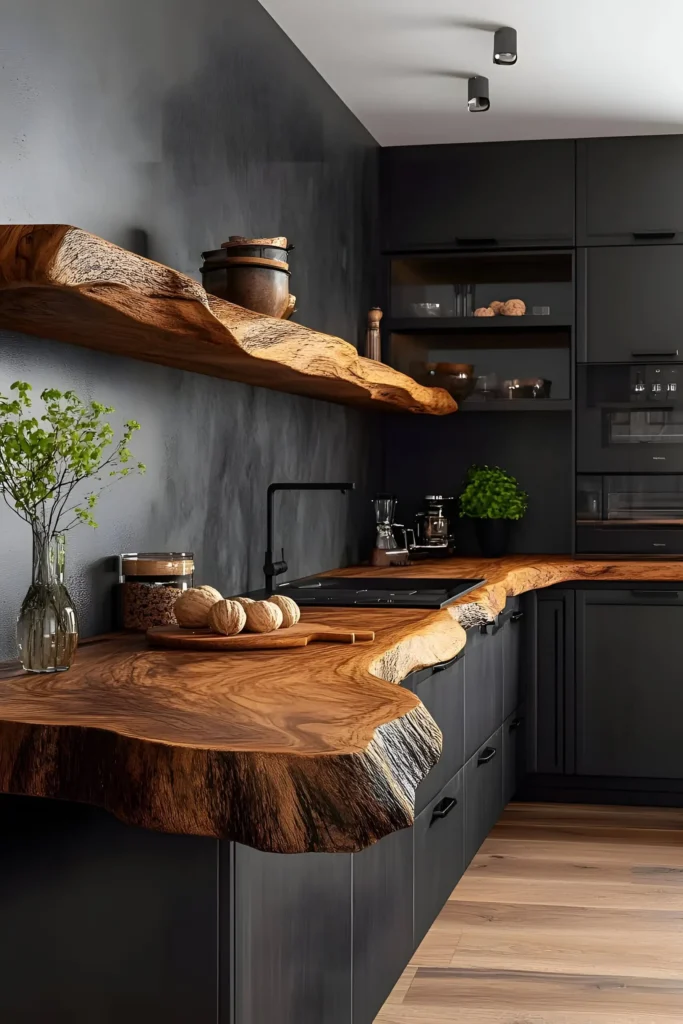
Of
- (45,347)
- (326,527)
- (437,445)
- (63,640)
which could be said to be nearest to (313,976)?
(63,640)

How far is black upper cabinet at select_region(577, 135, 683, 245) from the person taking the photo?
15.7ft

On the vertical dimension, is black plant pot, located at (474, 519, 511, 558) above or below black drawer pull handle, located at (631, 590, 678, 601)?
above

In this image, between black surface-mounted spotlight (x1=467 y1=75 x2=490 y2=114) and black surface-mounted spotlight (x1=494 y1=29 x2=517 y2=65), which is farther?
black surface-mounted spotlight (x1=467 y1=75 x2=490 y2=114)

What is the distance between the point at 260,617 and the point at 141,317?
0.65 meters

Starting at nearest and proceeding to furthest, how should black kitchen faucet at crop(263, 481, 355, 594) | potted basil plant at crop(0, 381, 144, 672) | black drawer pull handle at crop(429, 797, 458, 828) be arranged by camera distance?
potted basil plant at crop(0, 381, 144, 672) → black drawer pull handle at crop(429, 797, 458, 828) → black kitchen faucet at crop(263, 481, 355, 594)

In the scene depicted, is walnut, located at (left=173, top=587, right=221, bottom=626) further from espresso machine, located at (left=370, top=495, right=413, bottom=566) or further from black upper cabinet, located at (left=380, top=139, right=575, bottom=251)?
black upper cabinet, located at (left=380, top=139, right=575, bottom=251)

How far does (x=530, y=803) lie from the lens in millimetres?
4605

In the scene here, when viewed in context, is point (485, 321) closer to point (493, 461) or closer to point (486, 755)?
point (493, 461)

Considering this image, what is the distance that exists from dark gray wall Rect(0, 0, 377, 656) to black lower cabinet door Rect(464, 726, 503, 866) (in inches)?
32.5

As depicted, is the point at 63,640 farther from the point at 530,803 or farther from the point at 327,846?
the point at 530,803

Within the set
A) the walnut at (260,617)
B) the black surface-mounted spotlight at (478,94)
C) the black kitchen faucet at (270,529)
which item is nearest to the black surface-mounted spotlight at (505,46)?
the black surface-mounted spotlight at (478,94)

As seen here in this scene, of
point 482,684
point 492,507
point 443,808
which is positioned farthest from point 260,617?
point 492,507

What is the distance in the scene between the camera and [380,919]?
2285 millimetres

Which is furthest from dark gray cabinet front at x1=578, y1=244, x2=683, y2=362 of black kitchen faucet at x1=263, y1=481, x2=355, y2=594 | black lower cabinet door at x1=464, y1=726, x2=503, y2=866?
black kitchen faucet at x1=263, y1=481, x2=355, y2=594
